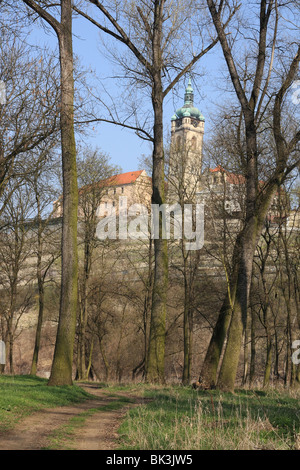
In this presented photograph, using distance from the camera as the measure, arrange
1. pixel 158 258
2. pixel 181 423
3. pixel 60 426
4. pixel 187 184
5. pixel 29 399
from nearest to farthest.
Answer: pixel 181 423 < pixel 60 426 < pixel 29 399 < pixel 158 258 < pixel 187 184

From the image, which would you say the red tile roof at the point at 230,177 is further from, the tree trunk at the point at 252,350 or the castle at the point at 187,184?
the tree trunk at the point at 252,350

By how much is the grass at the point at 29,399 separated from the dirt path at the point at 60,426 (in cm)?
18

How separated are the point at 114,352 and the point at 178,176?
16.7 m

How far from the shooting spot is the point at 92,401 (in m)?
12.1

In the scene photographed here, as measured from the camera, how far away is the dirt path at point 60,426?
6421mm

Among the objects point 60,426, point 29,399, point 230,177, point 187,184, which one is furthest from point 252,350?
point 60,426

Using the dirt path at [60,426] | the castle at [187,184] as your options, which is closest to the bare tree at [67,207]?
the dirt path at [60,426]

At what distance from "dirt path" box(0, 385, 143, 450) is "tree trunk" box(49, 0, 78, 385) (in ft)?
9.62

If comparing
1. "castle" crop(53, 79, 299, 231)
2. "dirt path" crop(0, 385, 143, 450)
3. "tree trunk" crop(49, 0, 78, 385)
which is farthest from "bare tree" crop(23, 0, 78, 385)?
"castle" crop(53, 79, 299, 231)

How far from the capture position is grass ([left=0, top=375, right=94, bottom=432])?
8.36 m

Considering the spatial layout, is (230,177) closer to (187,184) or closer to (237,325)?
(187,184)

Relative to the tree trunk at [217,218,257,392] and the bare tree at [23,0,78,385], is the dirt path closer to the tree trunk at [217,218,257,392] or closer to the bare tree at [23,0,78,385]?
the bare tree at [23,0,78,385]

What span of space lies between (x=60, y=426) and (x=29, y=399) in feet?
8.12

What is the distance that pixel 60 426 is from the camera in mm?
7980
